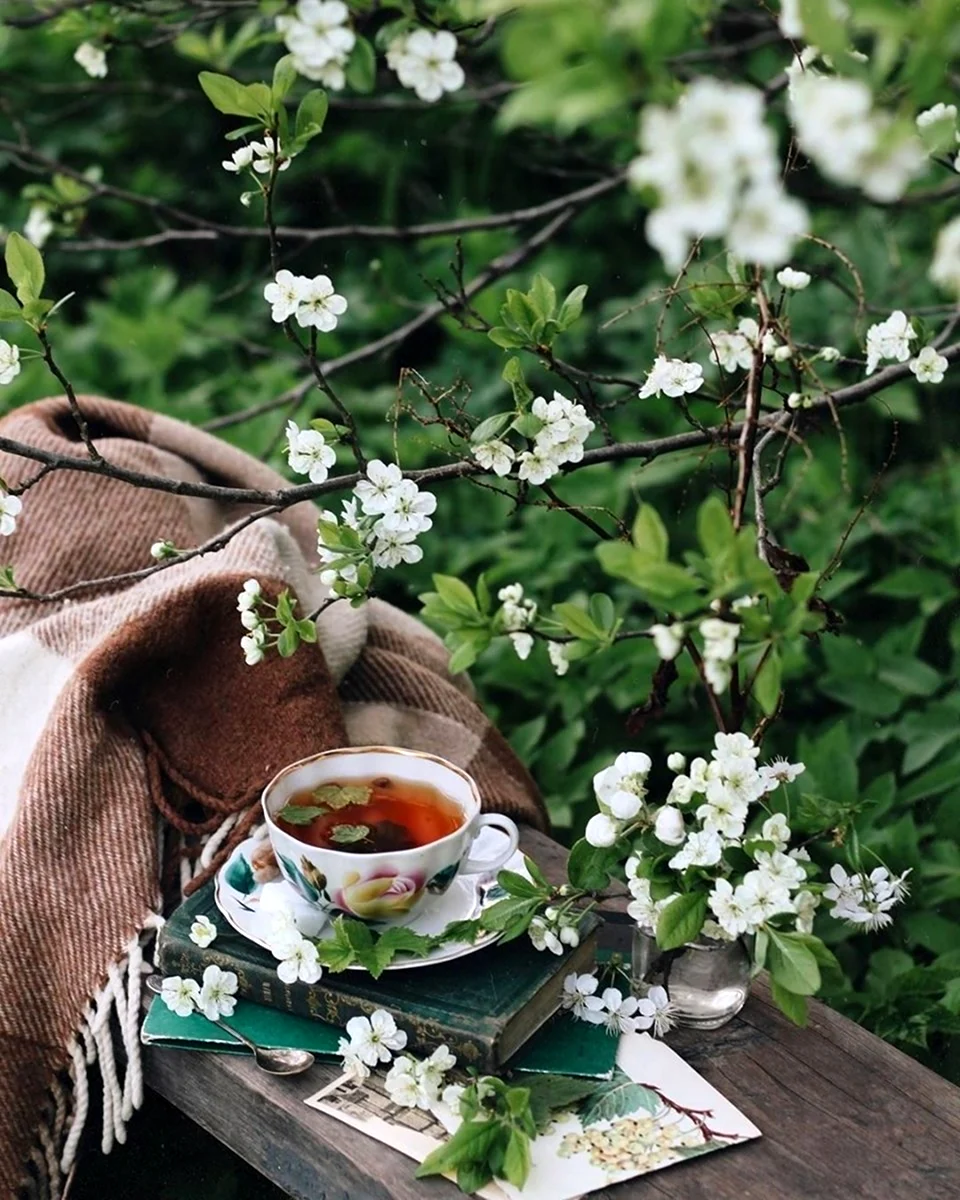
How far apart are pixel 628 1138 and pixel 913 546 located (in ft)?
4.95

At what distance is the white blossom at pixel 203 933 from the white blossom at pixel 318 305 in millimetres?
475

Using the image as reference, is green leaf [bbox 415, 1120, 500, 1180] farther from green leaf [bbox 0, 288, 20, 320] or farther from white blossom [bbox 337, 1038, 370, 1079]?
green leaf [bbox 0, 288, 20, 320]

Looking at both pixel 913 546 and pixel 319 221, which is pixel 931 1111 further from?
pixel 319 221

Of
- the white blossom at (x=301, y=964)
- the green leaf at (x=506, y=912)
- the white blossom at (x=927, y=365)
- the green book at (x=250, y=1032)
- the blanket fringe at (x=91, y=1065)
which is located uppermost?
the white blossom at (x=927, y=365)

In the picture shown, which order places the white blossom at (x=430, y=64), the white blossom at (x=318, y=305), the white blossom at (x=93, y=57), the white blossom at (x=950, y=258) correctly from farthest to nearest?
the white blossom at (x=93, y=57) < the white blossom at (x=430, y=64) < the white blossom at (x=318, y=305) < the white blossom at (x=950, y=258)

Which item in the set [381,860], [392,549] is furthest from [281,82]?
[381,860]

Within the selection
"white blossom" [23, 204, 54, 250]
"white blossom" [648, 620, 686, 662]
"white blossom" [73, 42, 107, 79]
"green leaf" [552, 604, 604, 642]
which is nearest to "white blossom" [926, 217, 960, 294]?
"white blossom" [648, 620, 686, 662]

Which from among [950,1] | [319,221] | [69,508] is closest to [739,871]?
[950,1]

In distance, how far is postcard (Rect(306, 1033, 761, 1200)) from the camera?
3.26ft

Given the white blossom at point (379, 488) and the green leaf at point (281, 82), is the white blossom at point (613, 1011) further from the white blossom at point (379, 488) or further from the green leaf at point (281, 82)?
the green leaf at point (281, 82)

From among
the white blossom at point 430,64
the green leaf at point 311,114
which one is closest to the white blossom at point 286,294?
the green leaf at point 311,114

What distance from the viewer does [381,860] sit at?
3.61 feet

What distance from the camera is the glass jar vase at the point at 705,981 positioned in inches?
45.3

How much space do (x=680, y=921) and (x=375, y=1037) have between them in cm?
24
